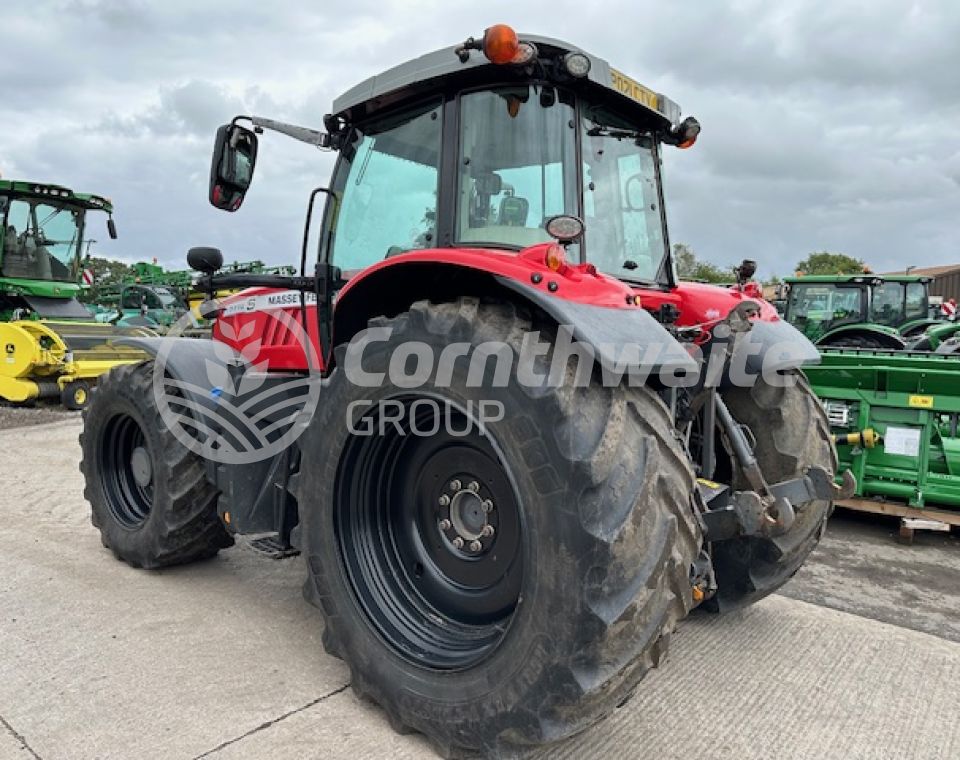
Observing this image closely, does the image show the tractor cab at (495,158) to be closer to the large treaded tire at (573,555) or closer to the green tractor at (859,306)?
the large treaded tire at (573,555)

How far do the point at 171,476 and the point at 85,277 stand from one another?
438 inches

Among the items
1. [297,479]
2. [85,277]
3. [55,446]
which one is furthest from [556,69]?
[85,277]

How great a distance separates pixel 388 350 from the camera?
2496mm

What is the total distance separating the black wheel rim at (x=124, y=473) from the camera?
4.14 metres

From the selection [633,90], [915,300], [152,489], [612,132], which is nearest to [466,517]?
[612,132]

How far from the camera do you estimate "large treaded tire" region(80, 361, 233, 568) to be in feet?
12.2

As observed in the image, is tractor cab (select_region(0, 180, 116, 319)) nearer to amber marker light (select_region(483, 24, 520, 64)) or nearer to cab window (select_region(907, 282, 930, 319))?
amber marker light (select_region(483, 24, 520, 64))

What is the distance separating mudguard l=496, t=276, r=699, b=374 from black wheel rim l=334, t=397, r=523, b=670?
50cm

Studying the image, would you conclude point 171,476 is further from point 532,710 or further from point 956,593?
point 956,593

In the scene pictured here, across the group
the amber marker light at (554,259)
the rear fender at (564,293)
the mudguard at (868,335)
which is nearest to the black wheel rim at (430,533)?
the rear fender at (564,293)

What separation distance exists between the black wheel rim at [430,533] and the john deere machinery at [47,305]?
7967 mm

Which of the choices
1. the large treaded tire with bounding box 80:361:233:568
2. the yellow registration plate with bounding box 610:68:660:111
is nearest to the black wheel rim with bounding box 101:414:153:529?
the large treaded tire with bounding box 80:361:233:568

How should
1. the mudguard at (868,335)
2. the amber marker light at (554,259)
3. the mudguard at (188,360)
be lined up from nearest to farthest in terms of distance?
the amber marker light at (554,259) → the mudguard at (188,360) → the mudguard at (868,335)

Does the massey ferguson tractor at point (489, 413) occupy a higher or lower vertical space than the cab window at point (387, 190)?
lower
